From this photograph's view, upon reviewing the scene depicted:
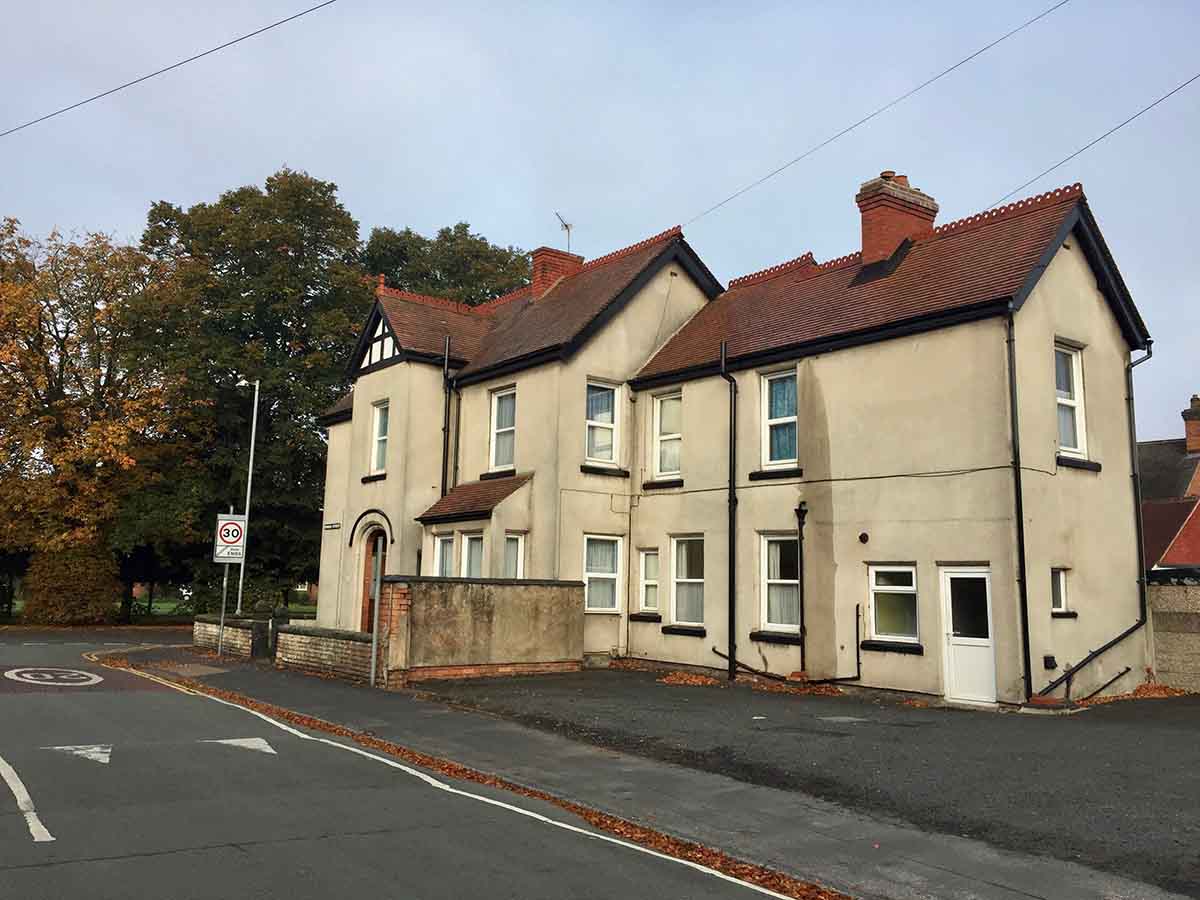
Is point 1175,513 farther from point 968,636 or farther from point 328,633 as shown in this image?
point 328,633

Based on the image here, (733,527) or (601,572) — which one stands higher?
(733,527)

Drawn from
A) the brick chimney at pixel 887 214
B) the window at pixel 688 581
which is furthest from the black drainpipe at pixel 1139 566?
the window at pixel 688 581

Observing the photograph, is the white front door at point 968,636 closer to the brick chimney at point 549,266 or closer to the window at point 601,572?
the window at point 601,572

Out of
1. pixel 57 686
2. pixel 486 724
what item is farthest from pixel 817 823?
pixel 57 686

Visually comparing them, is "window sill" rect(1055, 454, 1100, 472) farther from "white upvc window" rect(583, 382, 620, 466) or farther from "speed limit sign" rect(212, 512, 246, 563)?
"speed limit sign" rect(212, 512, 246, 563)

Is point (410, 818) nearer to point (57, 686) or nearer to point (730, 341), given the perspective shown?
point (57, 686)

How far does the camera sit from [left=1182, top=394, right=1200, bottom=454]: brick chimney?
28047 millimetres

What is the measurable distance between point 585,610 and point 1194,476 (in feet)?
58.4

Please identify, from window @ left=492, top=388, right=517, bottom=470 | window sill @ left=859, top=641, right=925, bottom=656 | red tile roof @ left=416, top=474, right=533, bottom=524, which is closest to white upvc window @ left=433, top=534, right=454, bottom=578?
red tile roof @ left=416, top=474, right=533, bottom=524

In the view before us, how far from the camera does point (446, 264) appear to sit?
49281mm

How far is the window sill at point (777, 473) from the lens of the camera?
1781 cm

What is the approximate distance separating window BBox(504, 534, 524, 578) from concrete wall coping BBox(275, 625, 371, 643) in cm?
337

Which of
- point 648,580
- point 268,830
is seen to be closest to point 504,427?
point 648,580

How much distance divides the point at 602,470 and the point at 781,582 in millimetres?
4929
